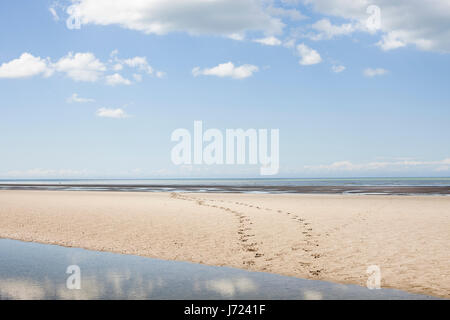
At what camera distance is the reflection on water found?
904cm

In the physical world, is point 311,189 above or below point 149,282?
below

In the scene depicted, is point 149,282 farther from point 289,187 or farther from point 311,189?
point 289,187

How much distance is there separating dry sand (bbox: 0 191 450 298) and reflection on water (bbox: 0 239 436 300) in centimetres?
89

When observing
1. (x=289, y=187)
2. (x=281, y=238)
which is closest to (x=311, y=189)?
(x=289, y=187)

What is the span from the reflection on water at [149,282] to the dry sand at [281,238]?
89cm

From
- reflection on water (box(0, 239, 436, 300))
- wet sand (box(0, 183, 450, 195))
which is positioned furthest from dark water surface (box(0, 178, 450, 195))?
reflection on water (box(0, 239, 436, 300))

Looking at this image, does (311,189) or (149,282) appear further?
(311,189)

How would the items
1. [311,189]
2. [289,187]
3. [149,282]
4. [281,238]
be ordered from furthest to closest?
[289,187]
[311,189]
[281,238]
[149,282]

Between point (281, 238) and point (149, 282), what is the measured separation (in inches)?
304

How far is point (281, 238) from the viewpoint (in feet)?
54.1

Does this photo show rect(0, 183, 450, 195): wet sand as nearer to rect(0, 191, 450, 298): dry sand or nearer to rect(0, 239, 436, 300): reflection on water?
rect(0, 191, 450, 298): dry sand

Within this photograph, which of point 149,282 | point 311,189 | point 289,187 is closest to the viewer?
point 149,282

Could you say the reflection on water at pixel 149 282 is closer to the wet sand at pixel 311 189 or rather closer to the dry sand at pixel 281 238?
the dry sand at pixel 281 238

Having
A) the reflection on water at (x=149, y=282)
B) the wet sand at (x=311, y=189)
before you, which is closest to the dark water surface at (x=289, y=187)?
the wet sand at (x=311, y=189)
